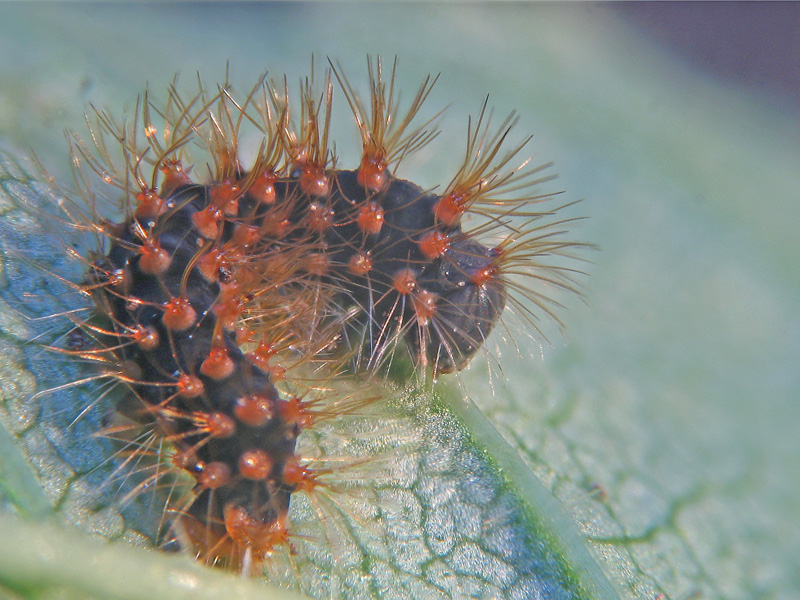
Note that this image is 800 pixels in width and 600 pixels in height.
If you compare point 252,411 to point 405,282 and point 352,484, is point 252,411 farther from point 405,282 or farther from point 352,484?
point 405,282

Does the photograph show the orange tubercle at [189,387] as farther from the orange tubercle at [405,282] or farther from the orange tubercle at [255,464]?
the orange tubercle at [405,282]

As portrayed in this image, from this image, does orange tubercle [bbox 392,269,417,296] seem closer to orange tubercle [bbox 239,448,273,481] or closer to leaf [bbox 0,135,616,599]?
leaf [bbox 0,135,616,599]

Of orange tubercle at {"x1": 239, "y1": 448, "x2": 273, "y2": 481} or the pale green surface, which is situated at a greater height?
the pale green surface

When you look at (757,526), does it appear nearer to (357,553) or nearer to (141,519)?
(357,553)

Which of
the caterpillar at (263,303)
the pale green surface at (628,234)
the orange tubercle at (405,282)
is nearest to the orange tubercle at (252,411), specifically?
the caterpillar at (263,303)

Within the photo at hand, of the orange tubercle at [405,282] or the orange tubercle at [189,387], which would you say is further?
the orange tubercle at [405,282]

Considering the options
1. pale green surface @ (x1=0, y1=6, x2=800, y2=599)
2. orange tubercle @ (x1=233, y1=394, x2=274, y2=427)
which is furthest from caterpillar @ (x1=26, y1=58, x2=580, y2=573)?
pale green surface @ (x1=0, y1=6, x2=800, y2=599)
